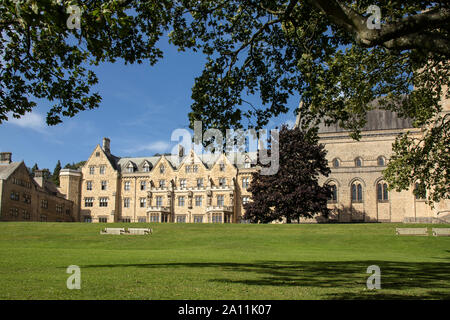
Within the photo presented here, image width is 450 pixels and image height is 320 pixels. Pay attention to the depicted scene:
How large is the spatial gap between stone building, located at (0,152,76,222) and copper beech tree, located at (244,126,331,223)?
116 ft

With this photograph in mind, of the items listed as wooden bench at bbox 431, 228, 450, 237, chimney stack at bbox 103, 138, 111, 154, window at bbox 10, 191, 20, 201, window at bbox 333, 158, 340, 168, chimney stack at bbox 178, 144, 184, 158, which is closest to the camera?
wooden bench at bbox 431, 228, 450, 237

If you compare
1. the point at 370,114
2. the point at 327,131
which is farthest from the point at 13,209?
the point at 370,114

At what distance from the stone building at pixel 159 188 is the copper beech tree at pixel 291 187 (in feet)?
54.0

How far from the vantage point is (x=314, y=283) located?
478 inches

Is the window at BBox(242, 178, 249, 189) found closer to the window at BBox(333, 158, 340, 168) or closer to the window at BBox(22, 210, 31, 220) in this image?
the window at BBox(333, 158, 340, 168)

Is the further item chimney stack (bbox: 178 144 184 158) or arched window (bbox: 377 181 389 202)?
chimney stack (bbox: 178 144 184 158)

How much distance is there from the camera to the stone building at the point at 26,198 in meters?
63.3

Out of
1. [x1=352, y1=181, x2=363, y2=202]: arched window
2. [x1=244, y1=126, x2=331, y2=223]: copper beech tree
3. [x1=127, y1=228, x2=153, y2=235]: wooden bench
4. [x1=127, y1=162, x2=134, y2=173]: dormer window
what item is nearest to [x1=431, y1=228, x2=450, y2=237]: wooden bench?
[x1=244, y1=126, x2=331, y2=223]: copper beech tree

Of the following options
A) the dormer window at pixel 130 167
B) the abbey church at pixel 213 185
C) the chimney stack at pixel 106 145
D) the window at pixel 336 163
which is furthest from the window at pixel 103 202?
the window at pixel 336 163

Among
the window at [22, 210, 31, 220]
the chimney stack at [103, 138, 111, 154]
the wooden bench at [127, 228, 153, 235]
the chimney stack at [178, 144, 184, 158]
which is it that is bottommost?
the wooden bench at [127, 228, 153, 235]

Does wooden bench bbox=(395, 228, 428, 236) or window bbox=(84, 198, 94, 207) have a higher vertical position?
window bbox=(84, 198, 94, 207)

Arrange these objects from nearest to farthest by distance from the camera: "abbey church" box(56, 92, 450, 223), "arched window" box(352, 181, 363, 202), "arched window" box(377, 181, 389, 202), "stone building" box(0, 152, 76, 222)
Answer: "stone building" box(0, 152, 76, 222) → "arched window" box(377, 181, 389, 202) → "abbey church" box(56, 92, 450, 223) → "arched window" box(352, 181, 363, 202)

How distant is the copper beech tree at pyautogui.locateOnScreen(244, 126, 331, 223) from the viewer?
169 feet

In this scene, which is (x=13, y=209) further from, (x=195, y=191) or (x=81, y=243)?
(x=81, y=243)
